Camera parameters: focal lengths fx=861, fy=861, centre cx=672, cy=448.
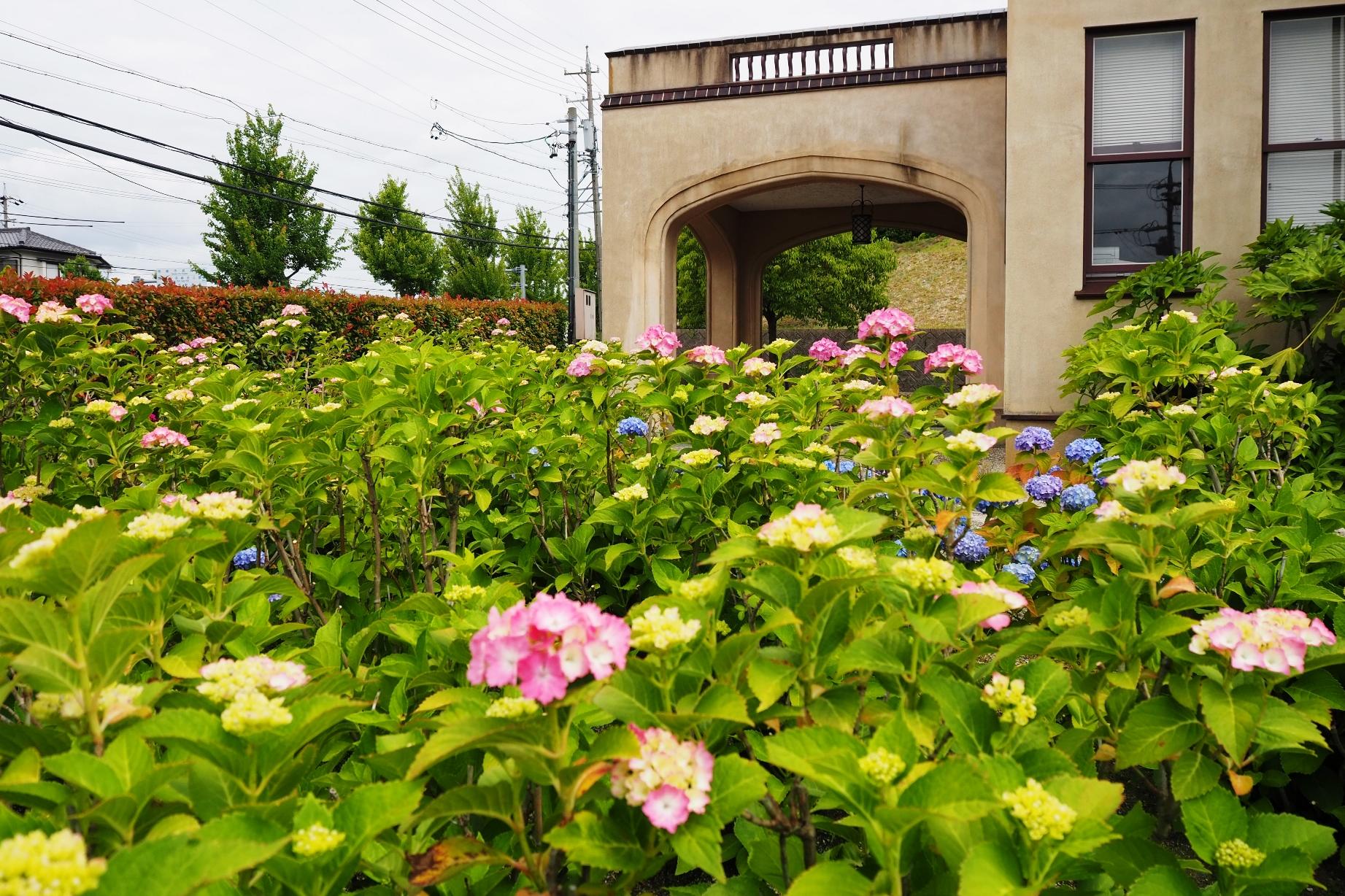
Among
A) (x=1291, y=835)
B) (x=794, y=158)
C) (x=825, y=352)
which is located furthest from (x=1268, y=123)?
(x=1291, y=835)

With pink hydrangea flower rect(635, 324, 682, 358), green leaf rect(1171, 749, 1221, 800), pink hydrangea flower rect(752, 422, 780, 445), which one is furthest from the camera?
pink hydrangea flower rect(635, 324, 682, 358)

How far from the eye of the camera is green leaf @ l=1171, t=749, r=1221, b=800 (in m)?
1.21

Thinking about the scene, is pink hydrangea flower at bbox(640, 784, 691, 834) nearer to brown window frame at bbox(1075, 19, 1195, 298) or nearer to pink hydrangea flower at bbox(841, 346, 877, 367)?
pink hydrangea flower at bbox(841, 346, 877, 367)

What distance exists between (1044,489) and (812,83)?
676 centimetres

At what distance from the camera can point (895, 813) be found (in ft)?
2.73

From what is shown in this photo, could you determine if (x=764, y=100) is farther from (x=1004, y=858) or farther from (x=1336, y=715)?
(x=1004, y=858)

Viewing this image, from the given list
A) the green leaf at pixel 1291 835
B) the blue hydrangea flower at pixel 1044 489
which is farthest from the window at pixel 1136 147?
the green leaf at pixel 1291 835

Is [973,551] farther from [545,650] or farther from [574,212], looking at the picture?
[574,212]

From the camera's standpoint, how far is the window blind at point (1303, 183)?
5.53 meters

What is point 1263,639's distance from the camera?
110 centimetres

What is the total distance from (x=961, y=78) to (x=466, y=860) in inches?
323

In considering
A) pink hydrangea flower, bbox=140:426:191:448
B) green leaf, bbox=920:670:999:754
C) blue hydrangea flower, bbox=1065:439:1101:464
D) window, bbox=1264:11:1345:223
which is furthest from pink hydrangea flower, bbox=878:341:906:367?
window, bbox=1264:11:1345:223

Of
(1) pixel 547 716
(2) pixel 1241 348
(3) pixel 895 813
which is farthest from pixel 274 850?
(2) pixel 1241 348

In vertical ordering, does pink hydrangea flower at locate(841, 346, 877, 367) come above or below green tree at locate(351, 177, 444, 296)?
below
